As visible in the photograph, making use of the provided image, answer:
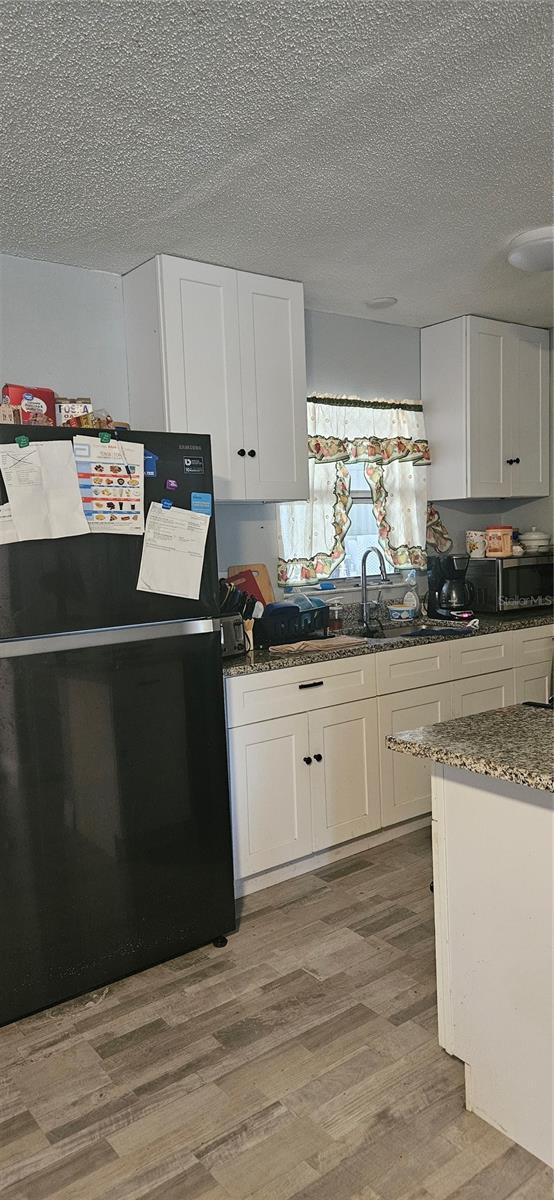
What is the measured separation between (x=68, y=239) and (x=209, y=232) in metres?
0.50

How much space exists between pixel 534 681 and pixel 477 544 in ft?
2.75

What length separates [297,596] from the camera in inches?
142

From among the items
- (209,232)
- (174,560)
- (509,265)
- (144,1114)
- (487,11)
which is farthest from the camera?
(509,265)

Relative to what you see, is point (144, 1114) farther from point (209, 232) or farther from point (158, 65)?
point (209, 232)

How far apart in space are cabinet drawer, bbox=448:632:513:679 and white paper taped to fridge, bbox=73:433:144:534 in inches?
72.5

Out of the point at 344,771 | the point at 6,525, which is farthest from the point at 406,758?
the point at 6,525

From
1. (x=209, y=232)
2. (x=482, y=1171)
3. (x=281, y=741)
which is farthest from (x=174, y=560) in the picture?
(x=482, y=1171)

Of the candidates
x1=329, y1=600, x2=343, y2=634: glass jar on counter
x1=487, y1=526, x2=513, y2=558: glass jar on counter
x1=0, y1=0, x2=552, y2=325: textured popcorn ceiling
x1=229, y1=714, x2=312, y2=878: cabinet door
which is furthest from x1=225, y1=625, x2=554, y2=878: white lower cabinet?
x1=0, y1=0, x2=552, y2=325: textured popcorn ceiling

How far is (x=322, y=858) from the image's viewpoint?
11.0 feet

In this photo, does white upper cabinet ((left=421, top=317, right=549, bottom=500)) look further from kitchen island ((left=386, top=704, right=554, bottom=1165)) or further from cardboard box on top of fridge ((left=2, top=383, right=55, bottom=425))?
kitchen island ((left=386, top=704, right=554, bottom=1165))

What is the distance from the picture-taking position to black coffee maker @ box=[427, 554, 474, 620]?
14.0 feet

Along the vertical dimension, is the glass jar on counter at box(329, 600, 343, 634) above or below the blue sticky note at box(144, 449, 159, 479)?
below

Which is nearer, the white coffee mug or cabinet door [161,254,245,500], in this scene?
cabinet door [161,254,245,500]

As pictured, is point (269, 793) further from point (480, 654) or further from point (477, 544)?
point (477, 544)
